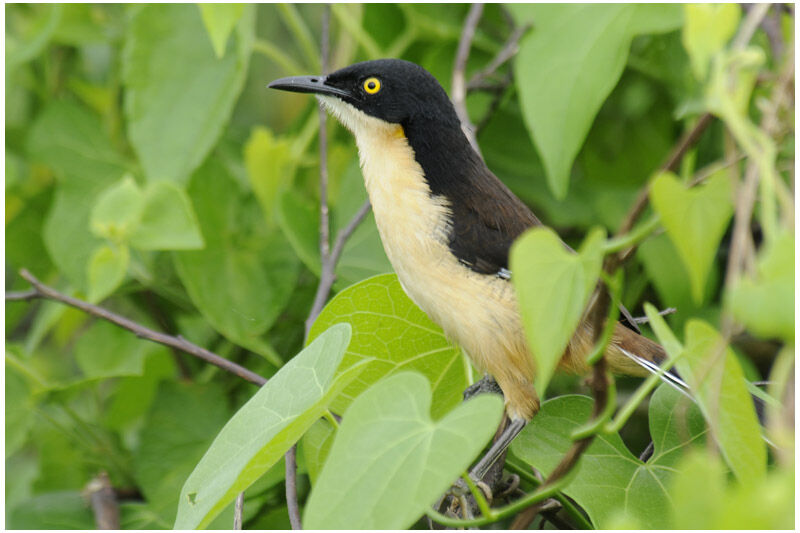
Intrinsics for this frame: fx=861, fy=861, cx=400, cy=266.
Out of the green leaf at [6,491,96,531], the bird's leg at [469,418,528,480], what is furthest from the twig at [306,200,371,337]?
the green leaf at [6,491,96,531]

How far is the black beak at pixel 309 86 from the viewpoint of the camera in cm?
216

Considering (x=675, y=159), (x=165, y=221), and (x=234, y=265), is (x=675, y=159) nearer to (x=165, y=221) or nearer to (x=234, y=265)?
(x=165, y=221)

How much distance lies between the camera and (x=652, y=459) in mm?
1560

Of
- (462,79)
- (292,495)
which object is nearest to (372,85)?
(462,79)

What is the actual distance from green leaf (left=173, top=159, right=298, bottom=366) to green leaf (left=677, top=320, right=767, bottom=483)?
1.24 metres

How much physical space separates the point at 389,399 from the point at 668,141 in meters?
1.81

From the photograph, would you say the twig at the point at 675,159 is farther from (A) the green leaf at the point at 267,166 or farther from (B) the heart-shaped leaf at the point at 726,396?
(A) the green leaf at the point at 267,166

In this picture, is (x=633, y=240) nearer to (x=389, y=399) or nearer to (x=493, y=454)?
(x=389, y=399)

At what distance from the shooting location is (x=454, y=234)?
1.91 m

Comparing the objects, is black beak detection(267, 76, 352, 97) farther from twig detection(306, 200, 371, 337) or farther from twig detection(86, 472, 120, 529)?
twig detection(86, 472, 120, 529)

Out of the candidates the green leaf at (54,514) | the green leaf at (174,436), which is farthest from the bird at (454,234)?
the green leaf at (54,514)

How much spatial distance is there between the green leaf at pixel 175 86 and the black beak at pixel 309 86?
21cm

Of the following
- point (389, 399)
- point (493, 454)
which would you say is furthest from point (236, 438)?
point (493, 454)

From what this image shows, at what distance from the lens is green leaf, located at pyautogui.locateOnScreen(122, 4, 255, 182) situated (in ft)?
7.72
